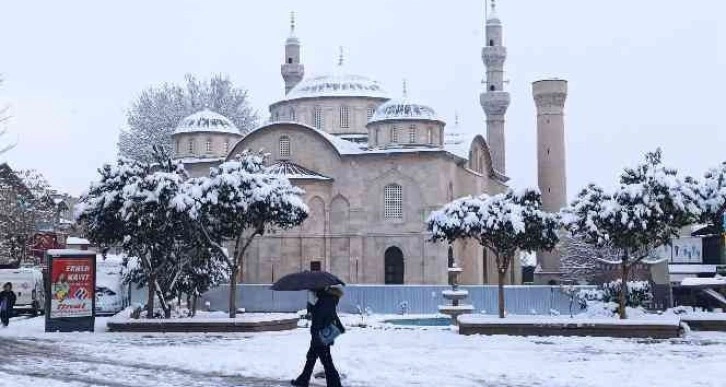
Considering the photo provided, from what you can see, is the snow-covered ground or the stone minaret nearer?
the snow-covered ground

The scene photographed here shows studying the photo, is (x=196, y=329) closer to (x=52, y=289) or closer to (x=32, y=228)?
(x=52, y=289)

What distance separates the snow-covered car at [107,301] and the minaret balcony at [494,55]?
98.2ft

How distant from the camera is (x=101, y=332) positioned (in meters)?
20.1

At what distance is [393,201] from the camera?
4009cm

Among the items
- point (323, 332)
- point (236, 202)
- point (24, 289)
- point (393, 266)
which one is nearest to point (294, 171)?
point (393, 266)

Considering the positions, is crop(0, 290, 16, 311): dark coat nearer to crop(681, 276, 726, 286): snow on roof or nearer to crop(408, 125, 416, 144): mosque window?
crop(681, 276, 726, 286): snow on roof

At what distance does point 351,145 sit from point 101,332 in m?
22.8

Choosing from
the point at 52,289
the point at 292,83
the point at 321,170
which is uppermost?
the point at 292,83

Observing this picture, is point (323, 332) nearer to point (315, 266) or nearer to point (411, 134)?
point (315, 266)

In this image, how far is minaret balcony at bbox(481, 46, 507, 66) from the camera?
176 ft

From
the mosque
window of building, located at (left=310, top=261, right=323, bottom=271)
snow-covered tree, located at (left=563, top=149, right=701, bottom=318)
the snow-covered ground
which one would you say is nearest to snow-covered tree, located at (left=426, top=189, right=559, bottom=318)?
snow-covered tree, located at (left=563, top=149, right=701, bottom=318)

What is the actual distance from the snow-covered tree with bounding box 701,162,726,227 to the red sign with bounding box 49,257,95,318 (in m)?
14.2

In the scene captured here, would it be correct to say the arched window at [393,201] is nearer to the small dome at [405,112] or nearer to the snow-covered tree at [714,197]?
the small dome at [405,112]

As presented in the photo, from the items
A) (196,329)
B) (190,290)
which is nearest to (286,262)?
(190,290)
